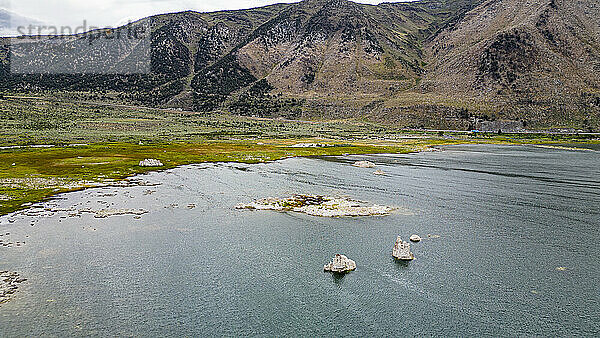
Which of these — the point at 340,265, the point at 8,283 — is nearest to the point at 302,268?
the point at 340,265

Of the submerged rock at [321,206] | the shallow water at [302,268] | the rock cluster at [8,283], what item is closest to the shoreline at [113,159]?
the shallow water at [302,268]

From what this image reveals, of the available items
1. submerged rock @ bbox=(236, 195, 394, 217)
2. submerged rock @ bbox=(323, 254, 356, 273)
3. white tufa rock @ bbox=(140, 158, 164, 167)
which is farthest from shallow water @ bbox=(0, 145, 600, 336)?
white tufa rock @ bbox=(140, 158, 164, 167)

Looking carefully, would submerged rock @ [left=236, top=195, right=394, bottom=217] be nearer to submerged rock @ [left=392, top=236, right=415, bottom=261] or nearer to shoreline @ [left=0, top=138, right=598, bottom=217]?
submerged rock @ [left=392, top=236, right=415, bottom=261]

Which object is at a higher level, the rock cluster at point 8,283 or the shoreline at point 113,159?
the shoreline at point 113,159

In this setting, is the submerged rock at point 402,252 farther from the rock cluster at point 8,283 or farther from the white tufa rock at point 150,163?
the white tufa rock at point 150,163

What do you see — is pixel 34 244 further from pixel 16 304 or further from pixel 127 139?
pixel 127 139
